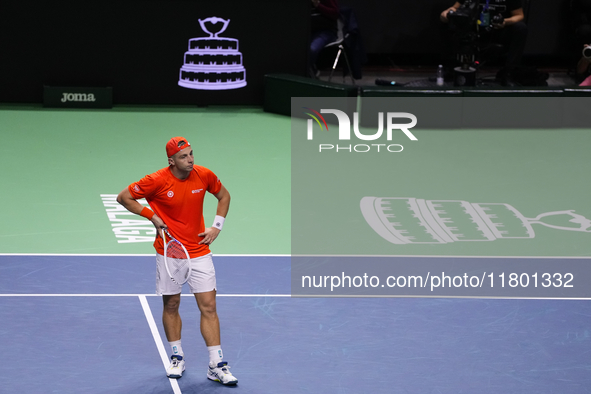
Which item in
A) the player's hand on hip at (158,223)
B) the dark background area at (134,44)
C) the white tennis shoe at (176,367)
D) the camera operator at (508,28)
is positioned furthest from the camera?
the camera operator at (508,28)

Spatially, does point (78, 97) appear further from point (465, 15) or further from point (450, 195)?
point (450, 195)

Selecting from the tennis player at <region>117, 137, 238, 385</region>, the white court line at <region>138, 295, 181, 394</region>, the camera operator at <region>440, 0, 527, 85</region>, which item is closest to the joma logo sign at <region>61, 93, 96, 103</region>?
the camera operator at <region>440, 0, 527, 85</region>

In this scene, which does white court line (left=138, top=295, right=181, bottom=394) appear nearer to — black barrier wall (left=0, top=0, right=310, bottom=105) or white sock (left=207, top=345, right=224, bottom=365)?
white sock (left=207, top=345, right=224, bottom=365)

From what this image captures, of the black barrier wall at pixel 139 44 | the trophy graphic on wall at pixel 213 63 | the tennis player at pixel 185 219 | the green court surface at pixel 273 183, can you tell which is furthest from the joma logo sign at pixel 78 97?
the tennis player at pixel 185 219

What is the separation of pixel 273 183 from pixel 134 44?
519 cm

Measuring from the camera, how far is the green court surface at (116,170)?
9797 millimetres

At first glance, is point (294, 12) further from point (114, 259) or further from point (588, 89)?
point (114, 259)

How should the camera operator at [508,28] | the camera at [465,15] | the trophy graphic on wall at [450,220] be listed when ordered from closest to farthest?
the trophy graphic on wall at [450,220] → the camera at [465,15] → the camera operator at [508,28]

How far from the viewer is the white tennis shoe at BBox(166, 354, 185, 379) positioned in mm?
6652

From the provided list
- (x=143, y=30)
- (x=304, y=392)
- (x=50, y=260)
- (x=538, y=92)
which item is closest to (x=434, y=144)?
(x=538, y=92)

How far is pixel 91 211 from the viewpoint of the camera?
34.7ft

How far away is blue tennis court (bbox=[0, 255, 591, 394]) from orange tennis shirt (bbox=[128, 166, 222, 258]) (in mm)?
1114

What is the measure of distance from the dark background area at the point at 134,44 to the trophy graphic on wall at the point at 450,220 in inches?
215

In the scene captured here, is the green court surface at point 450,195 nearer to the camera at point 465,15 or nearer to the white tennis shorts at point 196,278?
the camera at point 465,15
